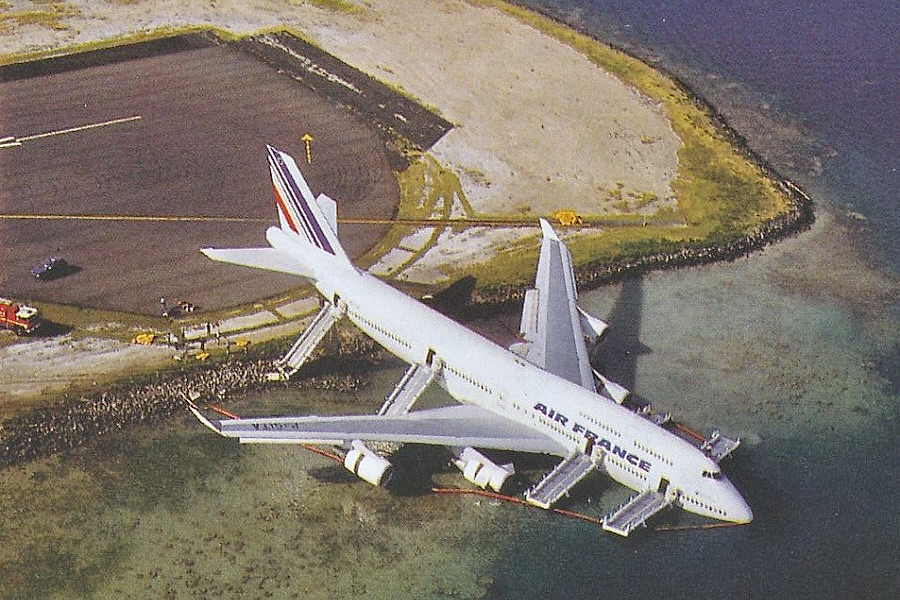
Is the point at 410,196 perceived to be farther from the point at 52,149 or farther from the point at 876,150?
the point at 876,150

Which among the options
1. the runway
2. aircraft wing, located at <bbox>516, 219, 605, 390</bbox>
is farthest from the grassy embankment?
the runway

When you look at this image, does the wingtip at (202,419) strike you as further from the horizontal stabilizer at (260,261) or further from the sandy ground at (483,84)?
the sandy ground at (483,84)

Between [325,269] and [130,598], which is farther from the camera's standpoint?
[325,269]

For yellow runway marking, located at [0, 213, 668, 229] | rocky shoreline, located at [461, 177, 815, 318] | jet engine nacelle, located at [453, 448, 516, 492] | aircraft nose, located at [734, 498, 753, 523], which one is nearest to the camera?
aircraft nose, located at [734, 498, 753, 523]

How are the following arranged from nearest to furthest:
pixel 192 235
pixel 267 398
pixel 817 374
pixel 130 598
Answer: pixel 130 598 → pixel 267 398 → pixel 817 374 → pixel 192 235

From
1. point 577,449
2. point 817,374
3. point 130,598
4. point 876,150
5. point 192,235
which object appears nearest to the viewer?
point 130,598

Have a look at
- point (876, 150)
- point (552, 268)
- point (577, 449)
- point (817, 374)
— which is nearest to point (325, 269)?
point (552, 268)

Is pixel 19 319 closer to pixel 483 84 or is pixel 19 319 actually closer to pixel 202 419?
pixel 202 419

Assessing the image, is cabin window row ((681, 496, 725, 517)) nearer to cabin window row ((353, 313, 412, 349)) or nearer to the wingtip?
cabin window row ((353, 313, 412, 349))
